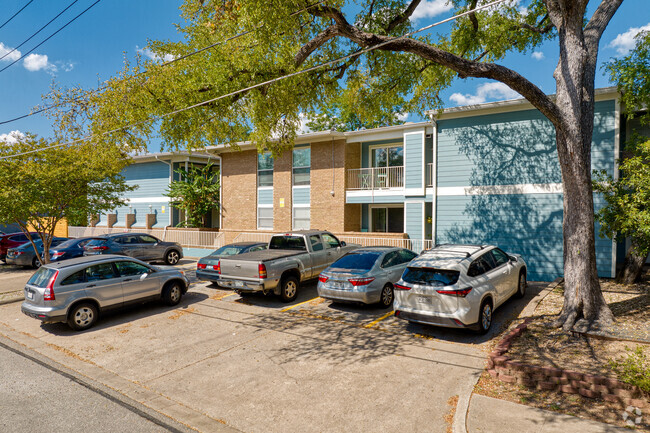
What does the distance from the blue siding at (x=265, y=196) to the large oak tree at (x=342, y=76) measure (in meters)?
8.58

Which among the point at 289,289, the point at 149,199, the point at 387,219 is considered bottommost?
the point at 289,289

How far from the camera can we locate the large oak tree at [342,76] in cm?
784

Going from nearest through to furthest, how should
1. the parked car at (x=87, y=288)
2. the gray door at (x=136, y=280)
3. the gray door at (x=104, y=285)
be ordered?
the parked car at (x=87, y=288)
the gray door at (x=104, y=285)
the gray door at (x=136, y=280)

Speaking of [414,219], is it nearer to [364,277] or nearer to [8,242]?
[364,277]

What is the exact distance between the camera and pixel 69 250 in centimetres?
1680

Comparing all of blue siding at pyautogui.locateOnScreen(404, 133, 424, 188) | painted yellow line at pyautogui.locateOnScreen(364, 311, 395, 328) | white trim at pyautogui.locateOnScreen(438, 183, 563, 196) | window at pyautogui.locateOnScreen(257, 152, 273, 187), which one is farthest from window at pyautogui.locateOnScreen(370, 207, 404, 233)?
painted yellow line at pyautogui.locateOnScreen(364, 311, 395, 328)

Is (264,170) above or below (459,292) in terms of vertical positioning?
above

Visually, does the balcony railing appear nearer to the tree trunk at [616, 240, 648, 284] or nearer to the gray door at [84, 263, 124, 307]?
the tree trunk at [616, 240, 648, 284]

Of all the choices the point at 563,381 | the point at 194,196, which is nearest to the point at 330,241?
the point at 563,381

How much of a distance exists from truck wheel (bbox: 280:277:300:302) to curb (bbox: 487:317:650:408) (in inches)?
231

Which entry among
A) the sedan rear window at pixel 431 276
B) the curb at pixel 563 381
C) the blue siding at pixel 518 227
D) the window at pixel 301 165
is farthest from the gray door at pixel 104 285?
the window at pixel 301 165

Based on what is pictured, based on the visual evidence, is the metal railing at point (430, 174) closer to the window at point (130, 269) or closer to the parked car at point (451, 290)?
the parked car at point (451, 290)

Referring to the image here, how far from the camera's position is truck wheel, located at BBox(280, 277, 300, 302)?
10.6 m

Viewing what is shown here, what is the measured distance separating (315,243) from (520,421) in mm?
8038
